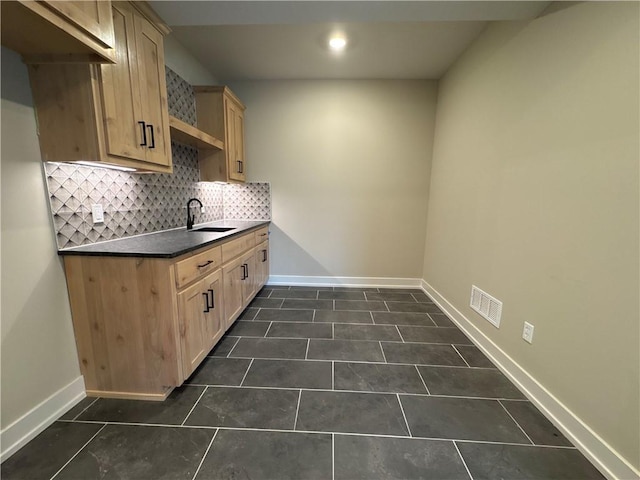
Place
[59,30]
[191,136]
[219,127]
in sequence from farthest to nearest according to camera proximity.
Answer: [219,127]
[191,136]
[59,30]

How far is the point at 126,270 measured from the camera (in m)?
1.44

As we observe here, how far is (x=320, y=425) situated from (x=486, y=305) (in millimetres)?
1591

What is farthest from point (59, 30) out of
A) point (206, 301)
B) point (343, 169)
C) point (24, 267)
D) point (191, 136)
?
point (343, 169)

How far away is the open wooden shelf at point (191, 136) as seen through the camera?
6.32 ft

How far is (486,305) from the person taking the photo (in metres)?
2.06

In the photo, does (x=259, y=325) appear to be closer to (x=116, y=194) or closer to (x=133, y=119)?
(x=116, y=194)

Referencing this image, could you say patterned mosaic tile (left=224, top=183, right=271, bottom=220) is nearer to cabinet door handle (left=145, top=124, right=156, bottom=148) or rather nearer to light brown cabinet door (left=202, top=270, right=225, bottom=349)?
light brown cabinet door (left=202, top=270, right=225, bottom=349)

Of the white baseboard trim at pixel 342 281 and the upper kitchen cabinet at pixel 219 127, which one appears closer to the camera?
the upper kitchen cabinet at pixel 219 127

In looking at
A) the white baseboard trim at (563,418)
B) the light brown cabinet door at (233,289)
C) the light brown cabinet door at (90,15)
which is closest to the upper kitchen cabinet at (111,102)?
the light brown cabinet door at (90,15)

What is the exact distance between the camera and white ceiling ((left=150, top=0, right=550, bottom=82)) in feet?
5.09

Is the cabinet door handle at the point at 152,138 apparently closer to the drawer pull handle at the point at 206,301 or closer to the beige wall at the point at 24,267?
the beige wall at the point at 24,267

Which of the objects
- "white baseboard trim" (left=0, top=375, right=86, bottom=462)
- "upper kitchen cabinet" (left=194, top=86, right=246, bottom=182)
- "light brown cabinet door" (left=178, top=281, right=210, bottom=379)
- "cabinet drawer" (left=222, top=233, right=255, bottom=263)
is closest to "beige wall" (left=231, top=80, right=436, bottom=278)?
"upper kitchen cabinet" (left=194, top=86, right=246, bottom=182)

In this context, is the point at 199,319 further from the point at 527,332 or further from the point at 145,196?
the point at 527,332

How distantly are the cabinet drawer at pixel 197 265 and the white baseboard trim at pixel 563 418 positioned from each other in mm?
2237
